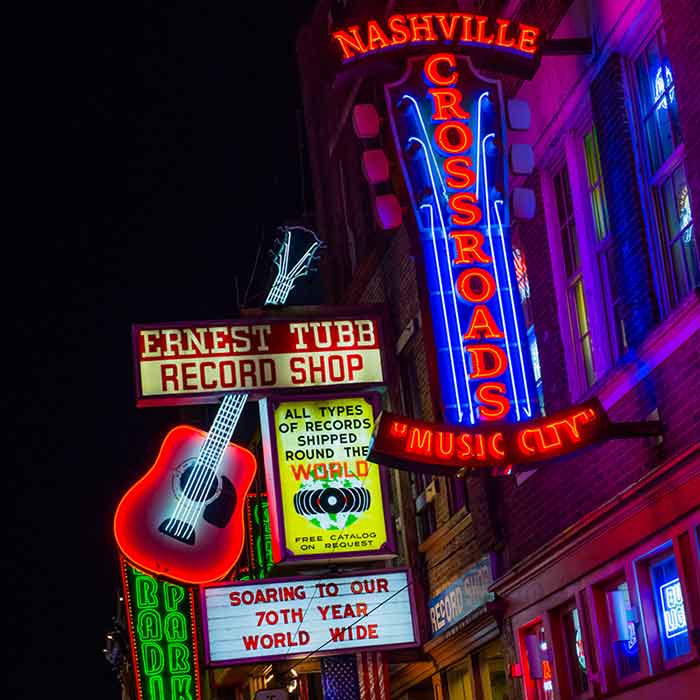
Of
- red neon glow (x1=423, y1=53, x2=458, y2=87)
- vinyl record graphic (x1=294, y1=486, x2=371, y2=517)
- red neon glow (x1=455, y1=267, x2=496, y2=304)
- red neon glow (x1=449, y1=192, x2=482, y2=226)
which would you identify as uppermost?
red neon glow (x1=423, y1=53, x2=458, y2=87)

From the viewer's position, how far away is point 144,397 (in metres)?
18.0

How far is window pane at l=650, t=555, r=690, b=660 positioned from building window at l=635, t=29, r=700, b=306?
7.30ft

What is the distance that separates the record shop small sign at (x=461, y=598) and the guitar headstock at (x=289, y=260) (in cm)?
479

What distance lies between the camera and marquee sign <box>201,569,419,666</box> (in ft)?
59.8

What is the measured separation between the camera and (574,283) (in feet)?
45.8

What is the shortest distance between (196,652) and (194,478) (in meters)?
9.32

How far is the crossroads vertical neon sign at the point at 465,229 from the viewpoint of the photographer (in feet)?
41.3

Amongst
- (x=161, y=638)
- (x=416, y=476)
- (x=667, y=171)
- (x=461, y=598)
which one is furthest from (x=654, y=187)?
(x=161, y=638)

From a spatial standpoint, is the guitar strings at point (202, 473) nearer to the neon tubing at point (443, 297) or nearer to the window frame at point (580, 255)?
the window frame at point (580, 255)

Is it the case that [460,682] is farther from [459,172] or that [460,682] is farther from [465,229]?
[459,172]

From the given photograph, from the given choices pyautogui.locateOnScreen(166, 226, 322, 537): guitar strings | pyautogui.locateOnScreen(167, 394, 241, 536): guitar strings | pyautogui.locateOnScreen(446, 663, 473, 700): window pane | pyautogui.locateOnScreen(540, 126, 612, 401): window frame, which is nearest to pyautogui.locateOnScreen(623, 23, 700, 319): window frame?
pyautogui.locateOnScreen(540, 126, 612, 401): window frame

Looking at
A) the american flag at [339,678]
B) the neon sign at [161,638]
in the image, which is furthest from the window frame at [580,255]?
the neon sign at [161,638]

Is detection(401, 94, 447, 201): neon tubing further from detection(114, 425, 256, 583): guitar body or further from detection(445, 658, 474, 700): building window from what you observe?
detection(114, 425, 256, 583): guitar body

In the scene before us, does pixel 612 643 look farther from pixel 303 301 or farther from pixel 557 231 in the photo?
pixel 303 301
